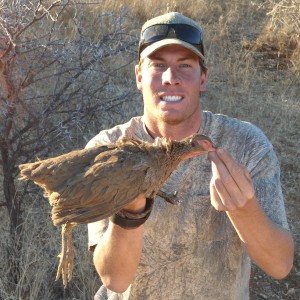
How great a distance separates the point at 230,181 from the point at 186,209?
1.94ft

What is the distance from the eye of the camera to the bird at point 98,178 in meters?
2.42

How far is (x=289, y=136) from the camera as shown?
6672mm

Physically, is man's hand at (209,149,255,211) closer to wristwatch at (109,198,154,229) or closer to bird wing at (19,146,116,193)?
wristwatch at (109,198,154,229)

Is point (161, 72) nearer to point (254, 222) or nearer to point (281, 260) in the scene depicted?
point (254, 222)

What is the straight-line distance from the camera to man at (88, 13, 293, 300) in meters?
2.97

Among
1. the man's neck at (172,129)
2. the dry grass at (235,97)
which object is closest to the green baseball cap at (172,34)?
the man's neck at (172,129)

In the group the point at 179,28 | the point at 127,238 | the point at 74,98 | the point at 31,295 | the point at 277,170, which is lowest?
the point at 31,295

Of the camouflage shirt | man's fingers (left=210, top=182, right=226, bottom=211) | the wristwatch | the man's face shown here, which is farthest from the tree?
man's fingers (left=210, top=182, right=226, bottom=211)

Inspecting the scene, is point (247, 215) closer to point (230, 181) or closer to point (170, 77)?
point (230, 181)

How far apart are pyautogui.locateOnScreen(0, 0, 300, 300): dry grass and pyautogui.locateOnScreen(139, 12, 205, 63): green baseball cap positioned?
1941 mm

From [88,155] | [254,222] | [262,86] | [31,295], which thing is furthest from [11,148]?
[262,86]

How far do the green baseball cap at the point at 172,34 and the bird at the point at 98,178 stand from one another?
72cm

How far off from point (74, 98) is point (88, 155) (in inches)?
85.6

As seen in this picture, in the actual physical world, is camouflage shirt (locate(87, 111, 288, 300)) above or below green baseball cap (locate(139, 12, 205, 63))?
below
